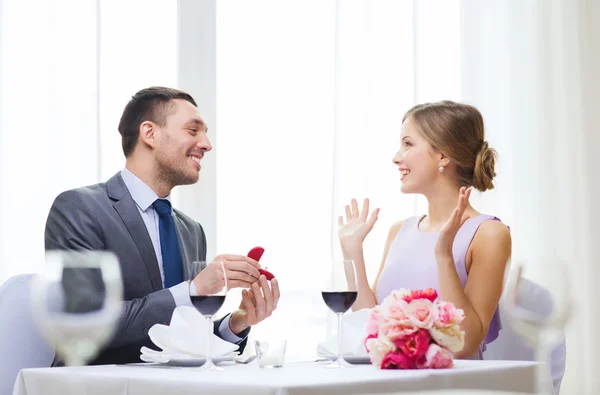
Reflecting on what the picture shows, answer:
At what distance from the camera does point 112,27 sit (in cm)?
294

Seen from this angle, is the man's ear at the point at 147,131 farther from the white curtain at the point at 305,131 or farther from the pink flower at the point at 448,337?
the pink flower at the point at 448,337

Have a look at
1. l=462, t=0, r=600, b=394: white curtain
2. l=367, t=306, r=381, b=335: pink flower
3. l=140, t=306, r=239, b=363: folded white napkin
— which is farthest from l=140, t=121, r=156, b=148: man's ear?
l=462, t=0, r=600, b=394: white curtain

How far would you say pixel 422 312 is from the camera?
142 cm

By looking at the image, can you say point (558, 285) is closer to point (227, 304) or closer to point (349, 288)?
point (349, 288)

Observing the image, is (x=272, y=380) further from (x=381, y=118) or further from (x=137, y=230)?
(x=381, y=118)

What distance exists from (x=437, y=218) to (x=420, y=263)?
17 cm

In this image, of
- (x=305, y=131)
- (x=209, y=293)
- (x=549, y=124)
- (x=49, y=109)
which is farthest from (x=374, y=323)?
(x=549, y=124)

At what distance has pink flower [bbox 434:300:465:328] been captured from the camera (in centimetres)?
141

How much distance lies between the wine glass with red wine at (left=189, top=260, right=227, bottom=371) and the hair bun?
3.97 ft

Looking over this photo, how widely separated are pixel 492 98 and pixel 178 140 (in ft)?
5.70

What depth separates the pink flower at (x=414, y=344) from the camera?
1.39 metres

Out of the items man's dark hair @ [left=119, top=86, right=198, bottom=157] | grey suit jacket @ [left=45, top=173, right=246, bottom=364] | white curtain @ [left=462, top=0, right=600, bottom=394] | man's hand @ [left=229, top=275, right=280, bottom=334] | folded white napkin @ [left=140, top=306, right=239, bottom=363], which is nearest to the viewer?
folded white napkin @ [left=140, top=306, right=239, bottom=363]

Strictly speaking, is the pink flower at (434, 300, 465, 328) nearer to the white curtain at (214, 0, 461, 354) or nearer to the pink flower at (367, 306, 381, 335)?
the pink flower at (367, 306, 381, 335)

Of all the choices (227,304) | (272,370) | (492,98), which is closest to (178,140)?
(227,304)
